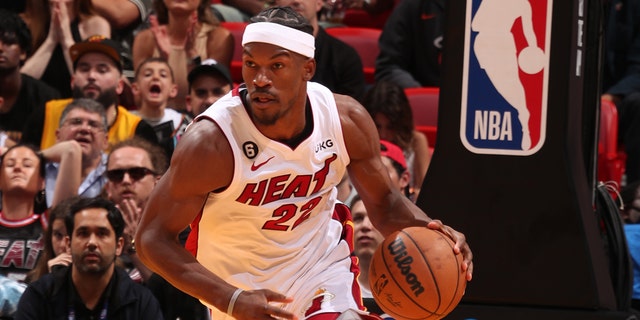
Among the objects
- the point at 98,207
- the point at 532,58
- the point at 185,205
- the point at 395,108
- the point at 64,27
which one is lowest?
the point at 98,207

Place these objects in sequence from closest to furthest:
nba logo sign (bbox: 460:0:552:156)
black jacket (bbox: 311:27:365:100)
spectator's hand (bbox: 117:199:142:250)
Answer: nba logo sign (bbox: 460:0:552:156), spectator's hand (bbox: 117:199:142:250), black jacket (bbox: 311:27:365:100)

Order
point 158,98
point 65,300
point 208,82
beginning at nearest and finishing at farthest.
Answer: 1. point 65,300
2. point 208,82
3. point 158,98

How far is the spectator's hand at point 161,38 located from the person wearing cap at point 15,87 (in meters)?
0.79

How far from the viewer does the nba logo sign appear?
4.68 m

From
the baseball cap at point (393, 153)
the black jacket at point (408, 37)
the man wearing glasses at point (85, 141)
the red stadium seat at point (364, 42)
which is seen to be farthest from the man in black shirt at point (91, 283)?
the red stadium seat at point (364, 42)

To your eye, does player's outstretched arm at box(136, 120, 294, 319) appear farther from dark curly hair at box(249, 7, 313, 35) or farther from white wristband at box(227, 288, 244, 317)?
dark curly hair at box(249, 7, 313, 35)

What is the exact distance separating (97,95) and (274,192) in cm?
350

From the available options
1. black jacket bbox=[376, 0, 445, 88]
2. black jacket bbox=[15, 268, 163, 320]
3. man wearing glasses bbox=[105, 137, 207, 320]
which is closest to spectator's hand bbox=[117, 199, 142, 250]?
man wearing glasses bbox=[105, 137, 207, 320]

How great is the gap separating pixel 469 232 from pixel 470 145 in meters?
0.37

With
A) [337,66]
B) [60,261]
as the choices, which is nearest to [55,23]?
[337,66]

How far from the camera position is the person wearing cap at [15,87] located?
7.46m

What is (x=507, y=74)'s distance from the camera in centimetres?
471

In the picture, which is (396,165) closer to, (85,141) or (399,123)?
(399,123)

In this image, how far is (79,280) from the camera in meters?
5.73
